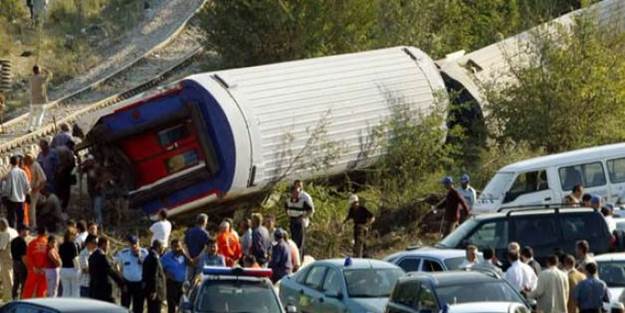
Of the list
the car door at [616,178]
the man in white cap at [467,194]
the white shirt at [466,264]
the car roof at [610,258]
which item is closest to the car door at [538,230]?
the white shirt at [466,264]

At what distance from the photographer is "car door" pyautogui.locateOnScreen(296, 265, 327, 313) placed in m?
23.0

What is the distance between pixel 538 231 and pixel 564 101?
36.9 feet

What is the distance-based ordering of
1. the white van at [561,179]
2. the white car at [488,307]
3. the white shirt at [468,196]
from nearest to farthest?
the white car at [488,307] < the white shirt at [468,196] < the white van at [561,179]

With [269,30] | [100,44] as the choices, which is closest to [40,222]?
[269,30]

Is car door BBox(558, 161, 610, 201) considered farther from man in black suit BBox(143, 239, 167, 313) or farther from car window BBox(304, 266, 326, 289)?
man in black suit BBox(143, 239, 167, 313)

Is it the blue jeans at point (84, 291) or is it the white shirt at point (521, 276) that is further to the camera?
the blue jeans at point (84, 291)

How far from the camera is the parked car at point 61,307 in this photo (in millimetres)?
18047

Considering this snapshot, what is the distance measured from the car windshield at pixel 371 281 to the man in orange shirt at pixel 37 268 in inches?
176

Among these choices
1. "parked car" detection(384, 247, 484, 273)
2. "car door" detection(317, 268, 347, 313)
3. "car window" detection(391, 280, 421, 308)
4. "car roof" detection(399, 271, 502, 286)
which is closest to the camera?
"car roof" detection(399, 271, 502, 286)

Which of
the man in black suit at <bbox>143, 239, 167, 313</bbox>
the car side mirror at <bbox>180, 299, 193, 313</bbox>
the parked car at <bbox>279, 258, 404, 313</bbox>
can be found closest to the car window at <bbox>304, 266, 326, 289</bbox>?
the parked car at <bbox>279, 258, 404, 313</bbox>

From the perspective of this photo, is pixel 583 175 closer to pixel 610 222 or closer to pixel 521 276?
pixel 610 222

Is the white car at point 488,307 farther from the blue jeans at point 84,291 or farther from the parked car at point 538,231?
the blue jeans at point 84,291

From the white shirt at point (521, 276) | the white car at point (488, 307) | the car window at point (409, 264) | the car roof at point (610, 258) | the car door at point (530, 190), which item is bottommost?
the white car at point (488, 307)

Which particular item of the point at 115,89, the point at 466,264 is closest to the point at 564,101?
the point at 466,264
